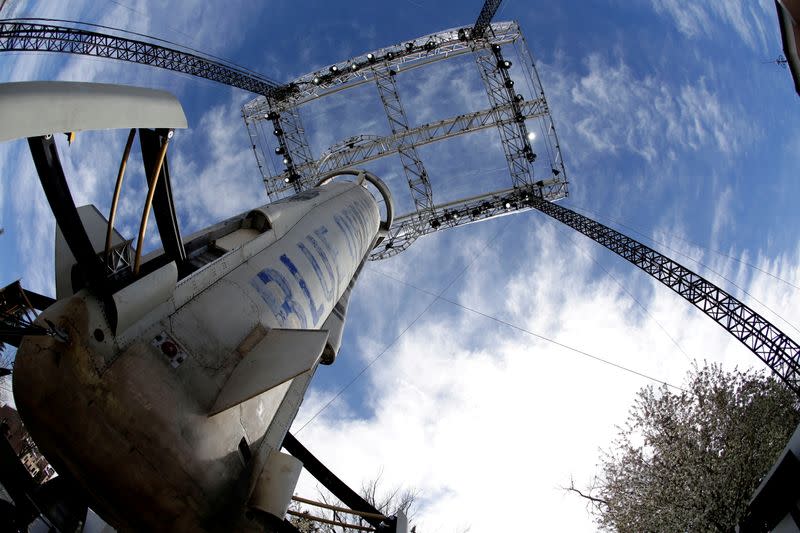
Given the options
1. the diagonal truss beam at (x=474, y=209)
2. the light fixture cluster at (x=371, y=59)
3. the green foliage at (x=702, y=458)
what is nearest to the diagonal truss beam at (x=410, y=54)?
the light fixture cluster at (x=371, y=59)

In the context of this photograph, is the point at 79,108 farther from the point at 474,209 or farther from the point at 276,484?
the point at 474,209

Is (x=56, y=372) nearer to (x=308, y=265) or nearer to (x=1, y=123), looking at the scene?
(x=1, y=123)

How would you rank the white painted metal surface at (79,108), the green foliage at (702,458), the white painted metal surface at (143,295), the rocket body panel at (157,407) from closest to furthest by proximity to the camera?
the white painted metal surface at (79,108)
the rocket body panel at (157,407)
the white painted metal surface at (143,295)
the green foliage at (702,458)

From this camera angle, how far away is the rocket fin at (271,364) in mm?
3834

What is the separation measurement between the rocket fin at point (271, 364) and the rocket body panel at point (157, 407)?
0.10 meters

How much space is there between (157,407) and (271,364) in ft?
3.28

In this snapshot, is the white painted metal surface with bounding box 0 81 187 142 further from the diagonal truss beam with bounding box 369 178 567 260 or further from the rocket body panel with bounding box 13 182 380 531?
the diagonal truss beam with bounding box 369 178 567 260

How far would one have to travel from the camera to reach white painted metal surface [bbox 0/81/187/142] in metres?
2.50

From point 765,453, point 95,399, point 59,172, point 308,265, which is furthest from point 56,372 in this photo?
point 765,453

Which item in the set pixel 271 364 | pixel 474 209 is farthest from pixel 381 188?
pixel 271 364

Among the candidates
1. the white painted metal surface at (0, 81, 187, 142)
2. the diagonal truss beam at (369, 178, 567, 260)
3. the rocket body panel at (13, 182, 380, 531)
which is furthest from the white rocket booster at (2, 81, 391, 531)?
the diagonal truss beam at (369, 178, 567, 260)

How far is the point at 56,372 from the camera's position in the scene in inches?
126

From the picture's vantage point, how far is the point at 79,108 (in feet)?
9.69

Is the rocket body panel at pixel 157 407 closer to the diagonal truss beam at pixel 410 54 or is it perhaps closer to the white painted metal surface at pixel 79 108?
the white painted metal surface at pixel 79 108
